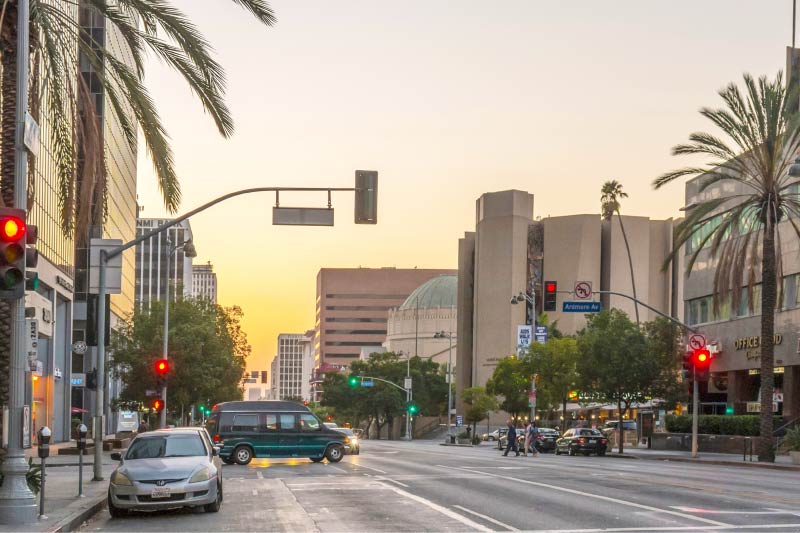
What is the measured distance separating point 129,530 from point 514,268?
113 meters

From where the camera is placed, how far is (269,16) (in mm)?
20656

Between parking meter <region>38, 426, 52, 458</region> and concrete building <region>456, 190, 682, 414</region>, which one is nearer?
parking meter <region>38, 426, 52, 458</region>

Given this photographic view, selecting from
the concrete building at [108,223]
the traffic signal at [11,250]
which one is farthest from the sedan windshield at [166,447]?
the concrete building at [108,223]

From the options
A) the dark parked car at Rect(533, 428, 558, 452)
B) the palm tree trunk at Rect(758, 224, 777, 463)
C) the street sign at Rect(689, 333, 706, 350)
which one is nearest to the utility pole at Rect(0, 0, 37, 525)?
the palm tree trunk at Rect(758, 224, 777, 463)

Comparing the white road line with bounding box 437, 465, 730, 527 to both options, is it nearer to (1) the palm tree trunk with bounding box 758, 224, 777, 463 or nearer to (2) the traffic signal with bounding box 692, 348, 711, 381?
(1) the palm tree trunk with bounding box 758, 224, 777, 463

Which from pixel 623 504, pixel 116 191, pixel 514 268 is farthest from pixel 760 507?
pixel 514 268

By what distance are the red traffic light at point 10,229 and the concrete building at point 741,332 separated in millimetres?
38715

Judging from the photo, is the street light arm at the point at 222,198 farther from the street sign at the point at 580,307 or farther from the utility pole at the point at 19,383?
the street sign at the point at 580,307

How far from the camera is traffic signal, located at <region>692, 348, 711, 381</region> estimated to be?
45.6m

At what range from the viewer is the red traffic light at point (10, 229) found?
14.8m

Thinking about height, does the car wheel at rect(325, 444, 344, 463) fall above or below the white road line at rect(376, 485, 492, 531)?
below

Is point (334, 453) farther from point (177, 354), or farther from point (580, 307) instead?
point (177, 354)

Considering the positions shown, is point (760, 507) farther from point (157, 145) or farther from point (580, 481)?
point (157, 145)

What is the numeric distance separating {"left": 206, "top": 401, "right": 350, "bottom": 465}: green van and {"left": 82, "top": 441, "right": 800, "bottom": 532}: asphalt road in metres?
6.45
